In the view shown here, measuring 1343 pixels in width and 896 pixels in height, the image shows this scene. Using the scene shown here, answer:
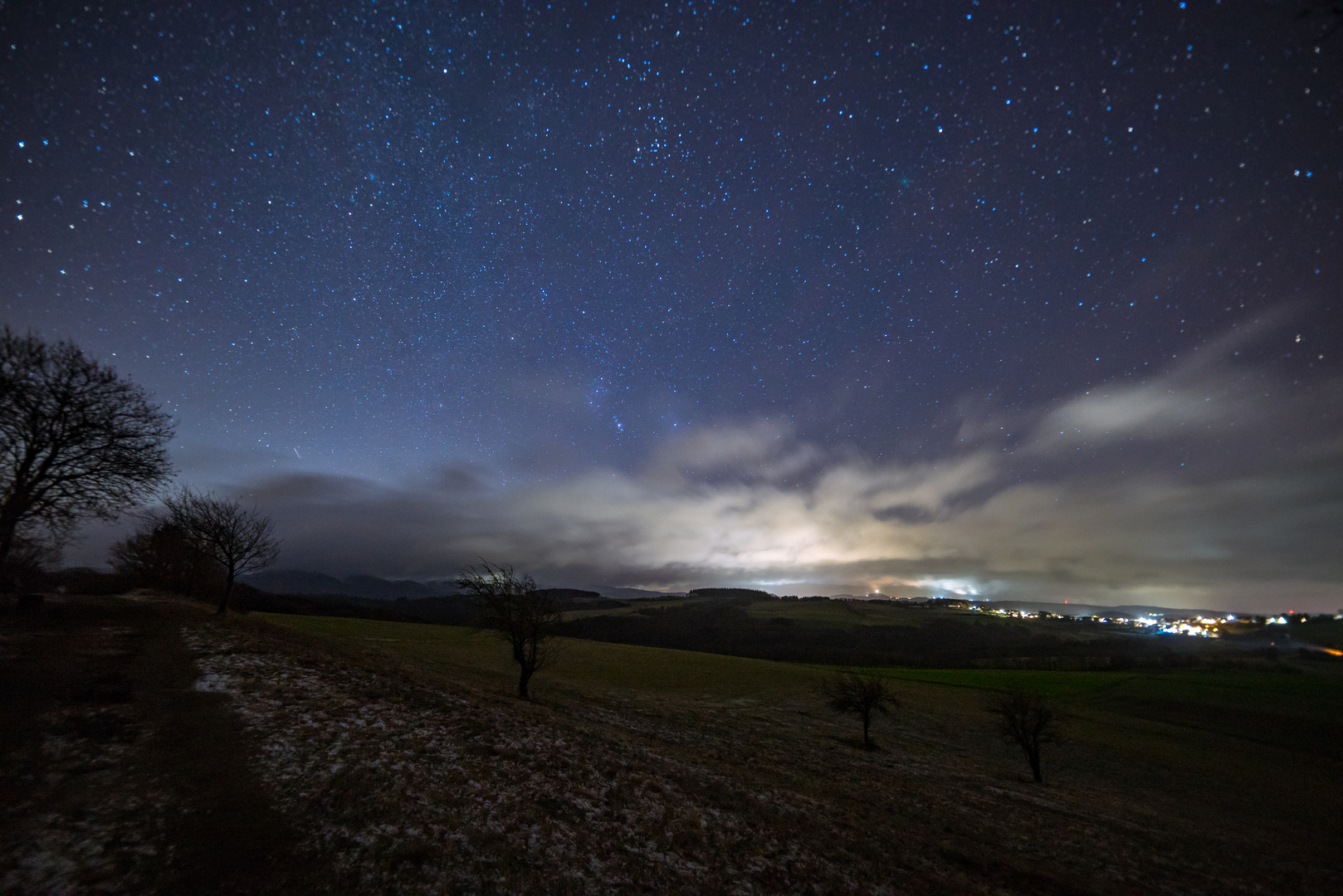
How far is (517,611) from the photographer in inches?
1235

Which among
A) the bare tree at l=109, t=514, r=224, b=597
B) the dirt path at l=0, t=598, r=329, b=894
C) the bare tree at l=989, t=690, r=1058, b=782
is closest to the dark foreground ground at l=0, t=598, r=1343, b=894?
the dirt path at l=0, t=598, r=329, b=894

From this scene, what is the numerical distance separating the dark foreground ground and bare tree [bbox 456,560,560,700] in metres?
2.81

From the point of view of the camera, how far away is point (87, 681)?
12719mm

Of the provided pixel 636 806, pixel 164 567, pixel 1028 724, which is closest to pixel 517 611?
pixel 636 806

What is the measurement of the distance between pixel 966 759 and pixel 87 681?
50113mm

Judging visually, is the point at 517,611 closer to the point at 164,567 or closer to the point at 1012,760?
the point at 1012,760

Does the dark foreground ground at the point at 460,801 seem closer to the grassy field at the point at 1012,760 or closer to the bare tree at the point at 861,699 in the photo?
the grassy field at the point at 1012,760

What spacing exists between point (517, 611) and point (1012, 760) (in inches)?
1717

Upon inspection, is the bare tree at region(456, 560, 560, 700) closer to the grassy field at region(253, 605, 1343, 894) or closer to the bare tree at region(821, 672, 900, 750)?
the grassy field at region(253, 605, 1343, 894)

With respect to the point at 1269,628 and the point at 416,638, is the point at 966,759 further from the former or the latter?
the point at 1269,628

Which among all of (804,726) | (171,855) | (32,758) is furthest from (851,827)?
(804,726)

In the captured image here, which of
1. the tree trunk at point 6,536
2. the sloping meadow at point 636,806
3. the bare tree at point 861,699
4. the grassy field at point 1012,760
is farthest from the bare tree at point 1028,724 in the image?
the tree trunk at point 6,536

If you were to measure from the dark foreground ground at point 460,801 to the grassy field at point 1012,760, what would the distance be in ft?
0.90

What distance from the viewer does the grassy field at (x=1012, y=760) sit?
1731 centimetres
